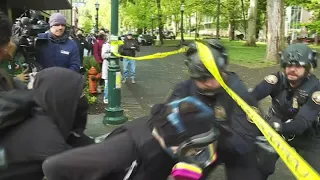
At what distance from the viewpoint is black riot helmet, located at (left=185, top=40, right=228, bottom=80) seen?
2.29 metres

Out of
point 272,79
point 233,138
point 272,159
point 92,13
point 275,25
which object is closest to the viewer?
point 233,138

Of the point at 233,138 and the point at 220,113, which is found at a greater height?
the point at 220,113

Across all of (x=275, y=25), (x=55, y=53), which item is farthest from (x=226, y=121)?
(x=275, y=25)

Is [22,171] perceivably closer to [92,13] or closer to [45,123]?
[45,123]

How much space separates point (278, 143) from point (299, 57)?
1588 mm

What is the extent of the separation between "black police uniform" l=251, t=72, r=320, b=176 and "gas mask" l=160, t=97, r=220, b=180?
1416 mm

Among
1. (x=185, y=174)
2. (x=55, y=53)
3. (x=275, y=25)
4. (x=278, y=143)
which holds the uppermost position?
(x=275, y=25)

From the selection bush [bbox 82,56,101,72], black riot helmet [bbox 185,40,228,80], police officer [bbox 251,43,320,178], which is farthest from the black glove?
bush [bbox 82,56,101,72]

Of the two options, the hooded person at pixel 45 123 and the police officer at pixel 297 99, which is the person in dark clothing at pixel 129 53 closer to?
the police officer at pixel 297 99

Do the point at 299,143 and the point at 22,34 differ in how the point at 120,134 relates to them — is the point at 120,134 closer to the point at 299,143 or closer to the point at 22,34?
the point at 299,143

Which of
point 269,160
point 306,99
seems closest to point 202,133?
point 269,160

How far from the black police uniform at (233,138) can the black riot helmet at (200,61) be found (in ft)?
0.38

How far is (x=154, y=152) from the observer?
6.16 feet

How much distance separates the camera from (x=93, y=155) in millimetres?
1840
